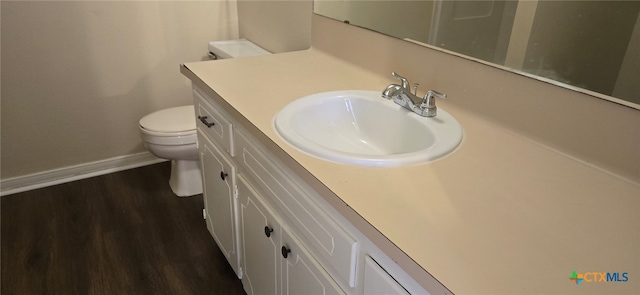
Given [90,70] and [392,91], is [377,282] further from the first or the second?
[90,70]

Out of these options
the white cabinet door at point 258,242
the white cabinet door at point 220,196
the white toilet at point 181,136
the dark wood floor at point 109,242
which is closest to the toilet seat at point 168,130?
the white toilet at point 181,136

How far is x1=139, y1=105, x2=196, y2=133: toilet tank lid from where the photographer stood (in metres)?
2.27

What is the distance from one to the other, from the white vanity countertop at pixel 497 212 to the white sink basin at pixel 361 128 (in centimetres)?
3

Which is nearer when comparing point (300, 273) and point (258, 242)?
point (300, 273)

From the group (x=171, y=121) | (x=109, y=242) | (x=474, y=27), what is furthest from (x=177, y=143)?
(x=474, y=27)

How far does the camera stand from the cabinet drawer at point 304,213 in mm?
952

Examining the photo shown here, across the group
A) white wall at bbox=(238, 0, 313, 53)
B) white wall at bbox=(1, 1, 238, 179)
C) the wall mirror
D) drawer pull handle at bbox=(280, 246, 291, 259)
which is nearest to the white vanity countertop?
the wall mirror

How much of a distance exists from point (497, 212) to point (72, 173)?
8.02 feet

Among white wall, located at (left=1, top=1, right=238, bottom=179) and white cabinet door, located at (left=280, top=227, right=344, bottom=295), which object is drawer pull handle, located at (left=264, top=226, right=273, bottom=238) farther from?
white wall, located at (left=1, top=1, right=238, bottom=179)

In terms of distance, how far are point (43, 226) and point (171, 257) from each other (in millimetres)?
692

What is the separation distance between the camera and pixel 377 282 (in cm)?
86

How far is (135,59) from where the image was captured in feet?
8.30

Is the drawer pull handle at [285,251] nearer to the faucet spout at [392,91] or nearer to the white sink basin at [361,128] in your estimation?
the white sink basin at [361,128]

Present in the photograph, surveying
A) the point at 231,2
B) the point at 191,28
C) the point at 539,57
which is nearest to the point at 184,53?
the point at 191,28
